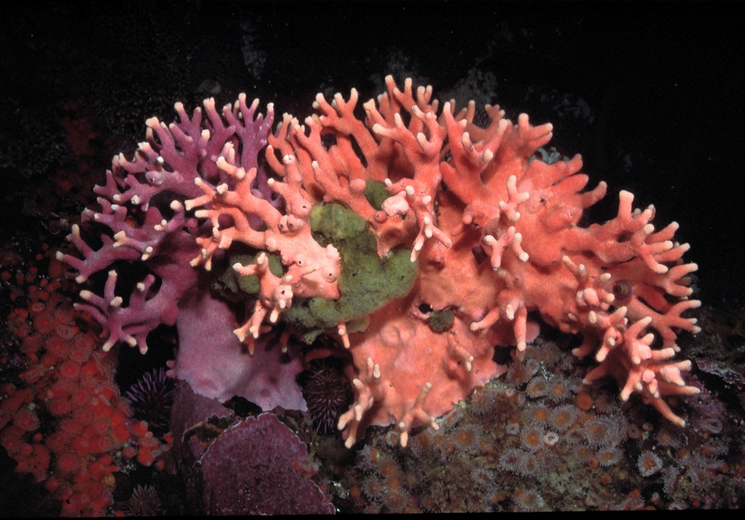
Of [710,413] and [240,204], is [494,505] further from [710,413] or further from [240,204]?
[240,204]

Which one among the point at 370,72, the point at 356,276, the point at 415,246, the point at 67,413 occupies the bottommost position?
the point at 67,413

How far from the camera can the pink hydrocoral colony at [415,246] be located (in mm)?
2361

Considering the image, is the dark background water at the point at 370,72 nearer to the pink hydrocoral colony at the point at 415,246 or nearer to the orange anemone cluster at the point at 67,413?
the pink hydrocoral colony at the point at 415,246

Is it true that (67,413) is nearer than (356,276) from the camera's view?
No

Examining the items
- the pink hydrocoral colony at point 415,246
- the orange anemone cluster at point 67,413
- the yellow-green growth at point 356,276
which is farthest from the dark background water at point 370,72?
the yellow-green growth at point 356,276

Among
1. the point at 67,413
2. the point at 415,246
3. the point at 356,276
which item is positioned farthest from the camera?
the point at 67,413

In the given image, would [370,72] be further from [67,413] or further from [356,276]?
[67,413]

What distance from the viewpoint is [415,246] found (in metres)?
2.20

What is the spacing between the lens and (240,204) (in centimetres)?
235

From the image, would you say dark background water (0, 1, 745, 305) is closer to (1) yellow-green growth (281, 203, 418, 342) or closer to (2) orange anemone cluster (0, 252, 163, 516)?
(2) orange anemone cluster (0, 252, 163, 516)

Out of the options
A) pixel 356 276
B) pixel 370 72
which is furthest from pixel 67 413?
pixel 370 72

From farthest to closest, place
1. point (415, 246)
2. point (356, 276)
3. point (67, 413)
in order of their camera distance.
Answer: point (67, 413) → point (356, 276) → point (415, 246)

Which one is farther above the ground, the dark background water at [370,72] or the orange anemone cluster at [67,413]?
the dark background water at [370,72]

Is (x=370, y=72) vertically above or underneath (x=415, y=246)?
above
